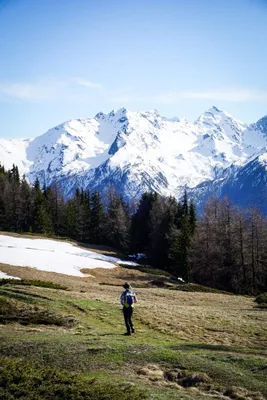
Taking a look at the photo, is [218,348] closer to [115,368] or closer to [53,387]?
[115,368]

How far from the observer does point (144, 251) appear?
9250cm

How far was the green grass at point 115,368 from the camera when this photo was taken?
37.9 ft

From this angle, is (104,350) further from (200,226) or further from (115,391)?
(200,226)

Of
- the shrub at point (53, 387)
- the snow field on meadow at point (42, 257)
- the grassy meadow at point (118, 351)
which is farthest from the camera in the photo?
the snow field on meadow at point (42, 257)

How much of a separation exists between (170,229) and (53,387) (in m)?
65.1

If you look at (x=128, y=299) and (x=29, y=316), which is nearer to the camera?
(x=128, y=299)

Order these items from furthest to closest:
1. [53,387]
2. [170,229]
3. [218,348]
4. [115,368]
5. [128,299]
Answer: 1. [170,229]
2. [128,299]
3. [218,348]
4. [115,368]
5. [53,387]

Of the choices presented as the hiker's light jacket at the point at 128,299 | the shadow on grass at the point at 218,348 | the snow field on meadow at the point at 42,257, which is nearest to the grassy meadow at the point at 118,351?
the shadow on grass at the point at 218,348

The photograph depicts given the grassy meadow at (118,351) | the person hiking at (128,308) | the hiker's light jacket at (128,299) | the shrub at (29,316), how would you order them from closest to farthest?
the grassy meadow at (118,351) < the person hiking at (128,308) < the hiker's light jacket at (128,299) < the shrub at (29,316)

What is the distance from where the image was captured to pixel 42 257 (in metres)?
50.7

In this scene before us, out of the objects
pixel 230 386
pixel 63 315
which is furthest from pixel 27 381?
pixel 63 315

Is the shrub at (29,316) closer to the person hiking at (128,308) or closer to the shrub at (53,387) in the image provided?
the person hiking at (128,308)

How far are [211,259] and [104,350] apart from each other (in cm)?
4584

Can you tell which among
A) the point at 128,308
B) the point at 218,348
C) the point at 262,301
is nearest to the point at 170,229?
the point at 262,301
